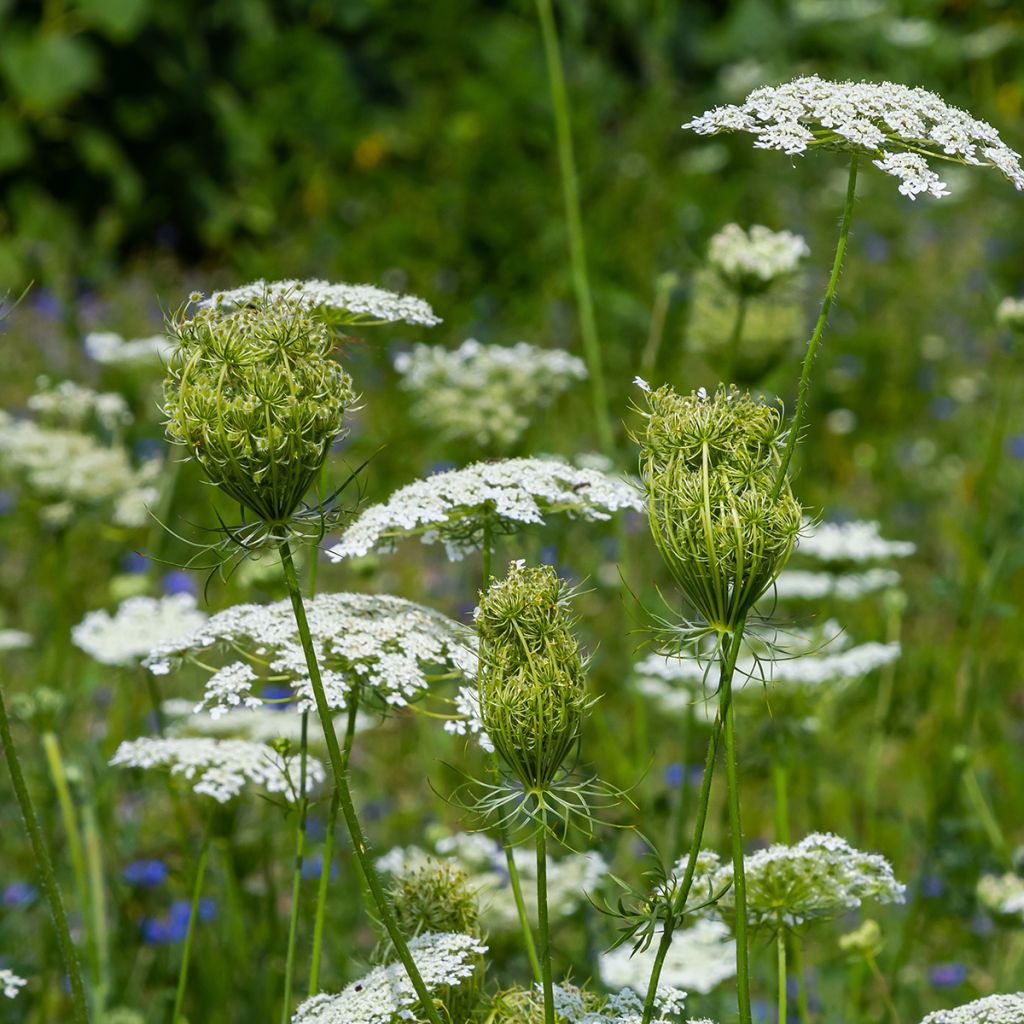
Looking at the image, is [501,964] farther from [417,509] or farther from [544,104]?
[544,104]

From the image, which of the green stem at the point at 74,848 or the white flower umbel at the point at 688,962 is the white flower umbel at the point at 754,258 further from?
the green stem at the point at 74,848

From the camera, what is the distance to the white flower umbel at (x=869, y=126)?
145 centimetres

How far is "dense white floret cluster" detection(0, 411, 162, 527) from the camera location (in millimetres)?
3336

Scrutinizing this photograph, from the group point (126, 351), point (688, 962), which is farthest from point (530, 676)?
point (126, 351)

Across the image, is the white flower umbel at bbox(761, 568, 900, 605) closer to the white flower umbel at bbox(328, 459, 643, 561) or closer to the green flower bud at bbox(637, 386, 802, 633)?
the white flower umbel at bbox(328, 459, 643, 561)

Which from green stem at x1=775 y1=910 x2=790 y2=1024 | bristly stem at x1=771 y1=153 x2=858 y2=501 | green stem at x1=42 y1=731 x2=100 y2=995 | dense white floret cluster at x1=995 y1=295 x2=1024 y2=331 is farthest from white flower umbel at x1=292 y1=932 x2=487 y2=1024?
dense white floret cluster at x1=995 y1=295 x2=1024 y2=331

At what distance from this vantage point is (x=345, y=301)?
1940mm

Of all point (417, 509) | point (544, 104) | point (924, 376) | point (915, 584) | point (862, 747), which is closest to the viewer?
point (417, 509)

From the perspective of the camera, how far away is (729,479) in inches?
57.4

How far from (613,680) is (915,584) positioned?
152 cm

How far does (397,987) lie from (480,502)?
1.98 ft

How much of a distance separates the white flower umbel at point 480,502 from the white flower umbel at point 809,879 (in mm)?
487

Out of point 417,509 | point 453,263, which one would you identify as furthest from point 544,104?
point 417,509

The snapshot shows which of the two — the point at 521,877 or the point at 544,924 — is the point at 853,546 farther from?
the point at 544,924
